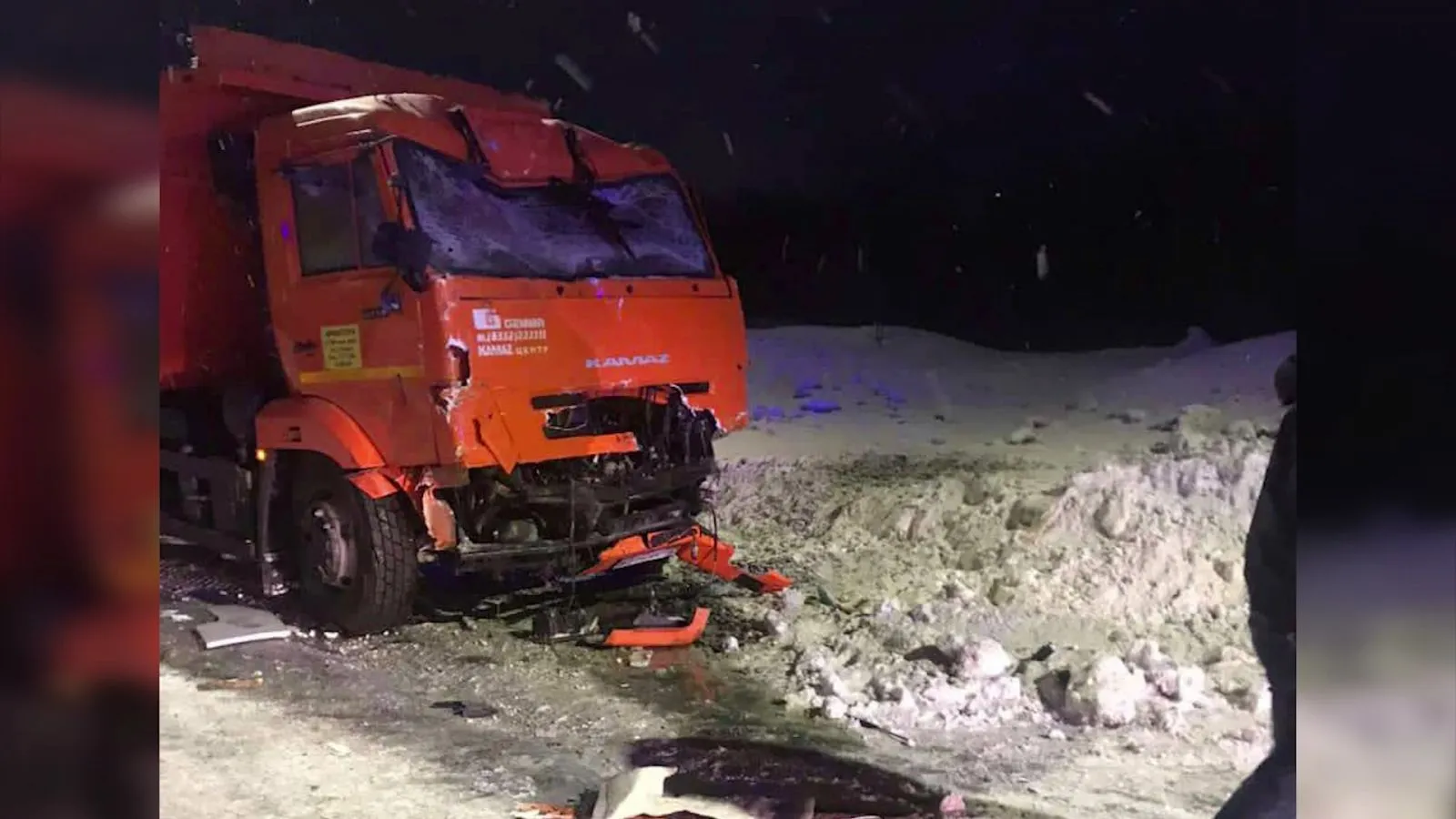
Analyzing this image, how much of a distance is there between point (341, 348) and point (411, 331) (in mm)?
176

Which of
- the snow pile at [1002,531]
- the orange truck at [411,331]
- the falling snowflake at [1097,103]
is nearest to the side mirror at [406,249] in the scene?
the orange truck at [411,331]

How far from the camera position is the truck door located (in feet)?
7.04

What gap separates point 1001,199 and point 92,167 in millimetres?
1700

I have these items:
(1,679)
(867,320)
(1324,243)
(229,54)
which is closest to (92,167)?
(229,54)

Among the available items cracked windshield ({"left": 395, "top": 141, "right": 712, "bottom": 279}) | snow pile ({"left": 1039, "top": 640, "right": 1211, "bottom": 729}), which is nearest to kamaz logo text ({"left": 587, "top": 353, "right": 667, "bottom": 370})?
cracked windshield ({"left": 395, "top": 141, "right": 712, "bottom": 279})

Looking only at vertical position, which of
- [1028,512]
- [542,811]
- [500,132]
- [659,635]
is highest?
[500,132]

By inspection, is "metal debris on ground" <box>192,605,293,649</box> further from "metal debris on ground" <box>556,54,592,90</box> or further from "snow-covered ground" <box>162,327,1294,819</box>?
"metal debris on ground" <box>556,54,592,90</box>

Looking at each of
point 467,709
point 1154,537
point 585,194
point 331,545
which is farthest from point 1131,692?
point 331,545

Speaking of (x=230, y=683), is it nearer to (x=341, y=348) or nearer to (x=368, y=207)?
(x=341, y=348)

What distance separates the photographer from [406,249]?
7.06 feet

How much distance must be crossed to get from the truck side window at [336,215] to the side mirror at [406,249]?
0.8 inches

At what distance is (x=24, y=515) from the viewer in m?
2.01

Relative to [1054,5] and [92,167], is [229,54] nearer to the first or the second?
[92,167]

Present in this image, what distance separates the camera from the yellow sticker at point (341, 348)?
219 centimetres
